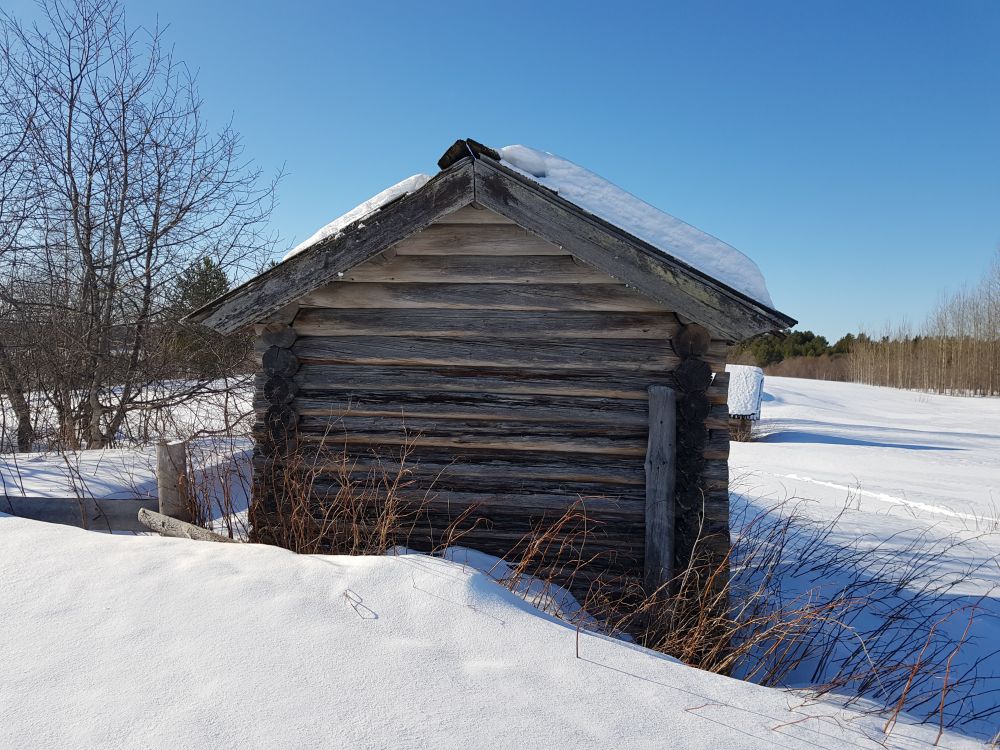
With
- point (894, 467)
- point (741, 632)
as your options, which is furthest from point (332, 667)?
point (894, 467)

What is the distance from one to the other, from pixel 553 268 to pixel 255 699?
3.27 metres

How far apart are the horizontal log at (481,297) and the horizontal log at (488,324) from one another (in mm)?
51

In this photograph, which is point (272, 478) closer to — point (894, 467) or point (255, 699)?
point (255, 699)

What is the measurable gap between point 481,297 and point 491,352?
1.39ft

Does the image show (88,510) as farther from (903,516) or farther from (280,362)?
(903,516)

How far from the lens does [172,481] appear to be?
13.6ft

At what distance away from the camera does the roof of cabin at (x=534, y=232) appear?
417 centimetres

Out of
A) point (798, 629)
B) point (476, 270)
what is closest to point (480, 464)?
point (476, 270)

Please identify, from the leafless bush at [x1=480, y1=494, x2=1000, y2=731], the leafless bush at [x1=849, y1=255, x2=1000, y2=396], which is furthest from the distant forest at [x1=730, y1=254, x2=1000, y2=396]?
the leafless bush at [x1=480, y1=494, x2=1000, y2=731]

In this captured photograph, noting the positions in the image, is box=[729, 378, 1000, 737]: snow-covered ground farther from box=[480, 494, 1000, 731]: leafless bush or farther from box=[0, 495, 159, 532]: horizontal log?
box=[0, 495, 159, 532]: horizontal log

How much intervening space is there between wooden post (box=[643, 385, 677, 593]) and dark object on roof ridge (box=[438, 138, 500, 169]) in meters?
2.09

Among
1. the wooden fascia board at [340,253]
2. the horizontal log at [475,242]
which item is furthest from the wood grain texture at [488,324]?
the horizontal log at [475,242]

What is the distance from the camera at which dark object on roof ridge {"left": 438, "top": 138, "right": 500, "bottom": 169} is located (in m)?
4.36

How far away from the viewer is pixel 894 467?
13.5 metres
